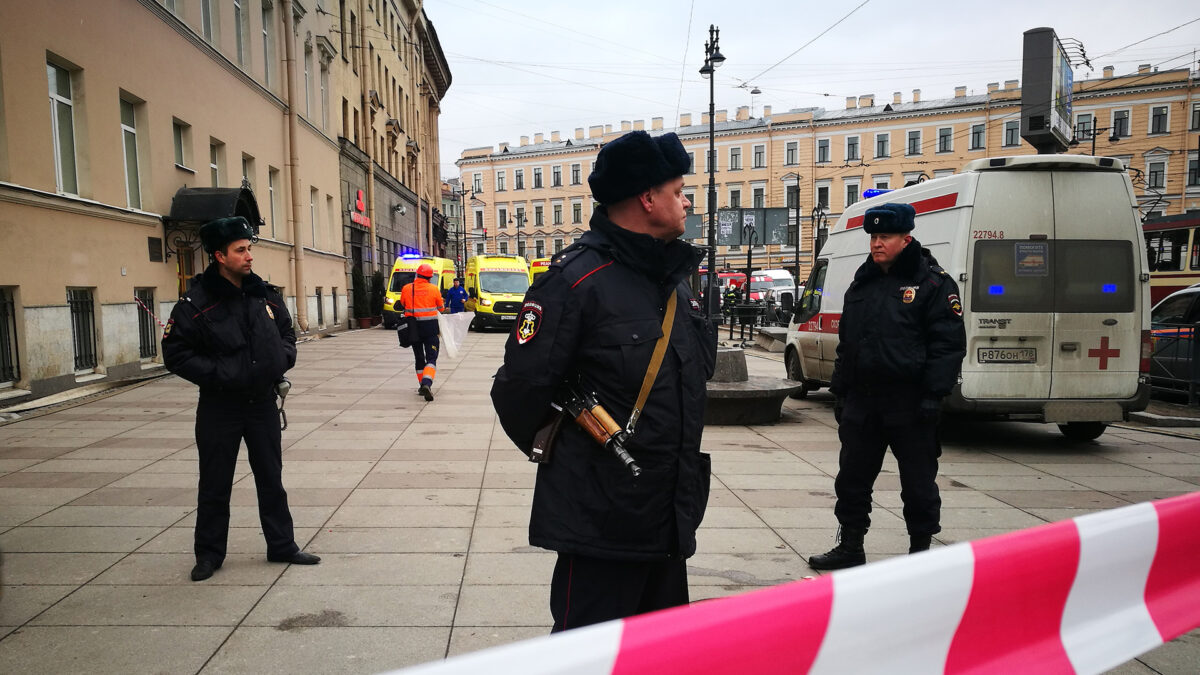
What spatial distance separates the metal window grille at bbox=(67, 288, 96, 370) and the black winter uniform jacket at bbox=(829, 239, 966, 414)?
10463mm

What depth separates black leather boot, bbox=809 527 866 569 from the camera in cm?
421

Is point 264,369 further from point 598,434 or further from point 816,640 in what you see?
point 816,640

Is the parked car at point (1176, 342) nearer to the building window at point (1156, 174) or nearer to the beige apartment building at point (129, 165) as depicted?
the beige apartment building at point (129, 165)

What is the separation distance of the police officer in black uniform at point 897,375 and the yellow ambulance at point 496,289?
72.7 feet

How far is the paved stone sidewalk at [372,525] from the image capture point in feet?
10.7

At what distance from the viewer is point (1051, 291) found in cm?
725

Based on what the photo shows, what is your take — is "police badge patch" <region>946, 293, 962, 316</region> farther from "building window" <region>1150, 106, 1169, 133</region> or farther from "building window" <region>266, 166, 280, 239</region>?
"building window" <region>1150, 106, 1169, 133</region>

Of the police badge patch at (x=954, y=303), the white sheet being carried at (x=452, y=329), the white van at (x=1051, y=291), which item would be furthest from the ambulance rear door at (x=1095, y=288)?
the white sheet being carried at (x=452, y=329)

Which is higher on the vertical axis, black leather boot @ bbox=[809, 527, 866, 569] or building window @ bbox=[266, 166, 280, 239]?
building window @ bbox=[266, 166, 280, 239]

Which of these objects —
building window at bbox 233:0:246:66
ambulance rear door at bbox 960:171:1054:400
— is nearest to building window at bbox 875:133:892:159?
building window at bbox 233:0:246:66

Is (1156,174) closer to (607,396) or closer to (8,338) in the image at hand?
(8,338)

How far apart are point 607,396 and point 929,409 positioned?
2449mm

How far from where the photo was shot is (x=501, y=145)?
83.6 metres

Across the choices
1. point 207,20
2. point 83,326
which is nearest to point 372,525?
point 83,326
